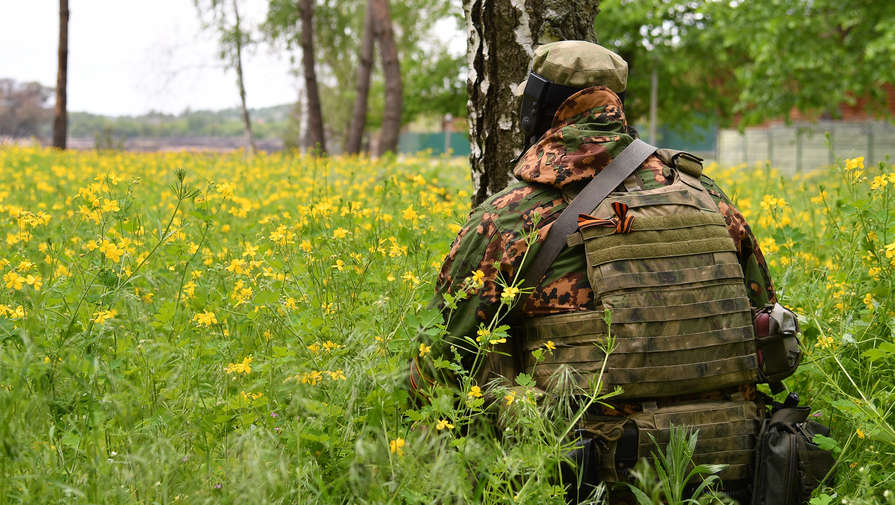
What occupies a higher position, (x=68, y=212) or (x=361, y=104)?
(x=361, y=104)

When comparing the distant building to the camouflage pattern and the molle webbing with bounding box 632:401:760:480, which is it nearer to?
the camouflage pattern

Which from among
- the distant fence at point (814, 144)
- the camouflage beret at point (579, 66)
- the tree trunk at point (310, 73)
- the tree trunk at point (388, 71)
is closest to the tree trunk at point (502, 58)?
the camouflage beret at point (579, 66)

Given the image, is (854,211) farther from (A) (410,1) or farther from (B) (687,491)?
(A) (410,1)

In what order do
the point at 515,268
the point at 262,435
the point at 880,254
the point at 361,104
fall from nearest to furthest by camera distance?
the point at 262,435 → the point at 515,268 → the point at 880,254 → the point at 361,104

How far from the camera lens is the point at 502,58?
370 centimetres

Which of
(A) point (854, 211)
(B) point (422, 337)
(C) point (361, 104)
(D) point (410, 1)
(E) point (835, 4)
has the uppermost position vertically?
(D) point (410, 1)

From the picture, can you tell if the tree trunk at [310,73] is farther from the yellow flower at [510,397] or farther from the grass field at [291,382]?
the yellow flower at [510,397]

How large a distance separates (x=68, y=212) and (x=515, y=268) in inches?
159

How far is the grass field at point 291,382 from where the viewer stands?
6.47 feet

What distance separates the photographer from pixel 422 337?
2551 millimetres

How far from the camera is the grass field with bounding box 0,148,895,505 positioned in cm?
197

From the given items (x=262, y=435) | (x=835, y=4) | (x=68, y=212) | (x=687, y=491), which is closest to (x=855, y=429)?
(x=687, y=491)

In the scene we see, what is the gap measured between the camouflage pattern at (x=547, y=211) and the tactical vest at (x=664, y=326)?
0.09 meters

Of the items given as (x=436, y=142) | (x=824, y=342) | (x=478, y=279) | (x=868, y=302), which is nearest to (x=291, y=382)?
(x=478, y=279)
